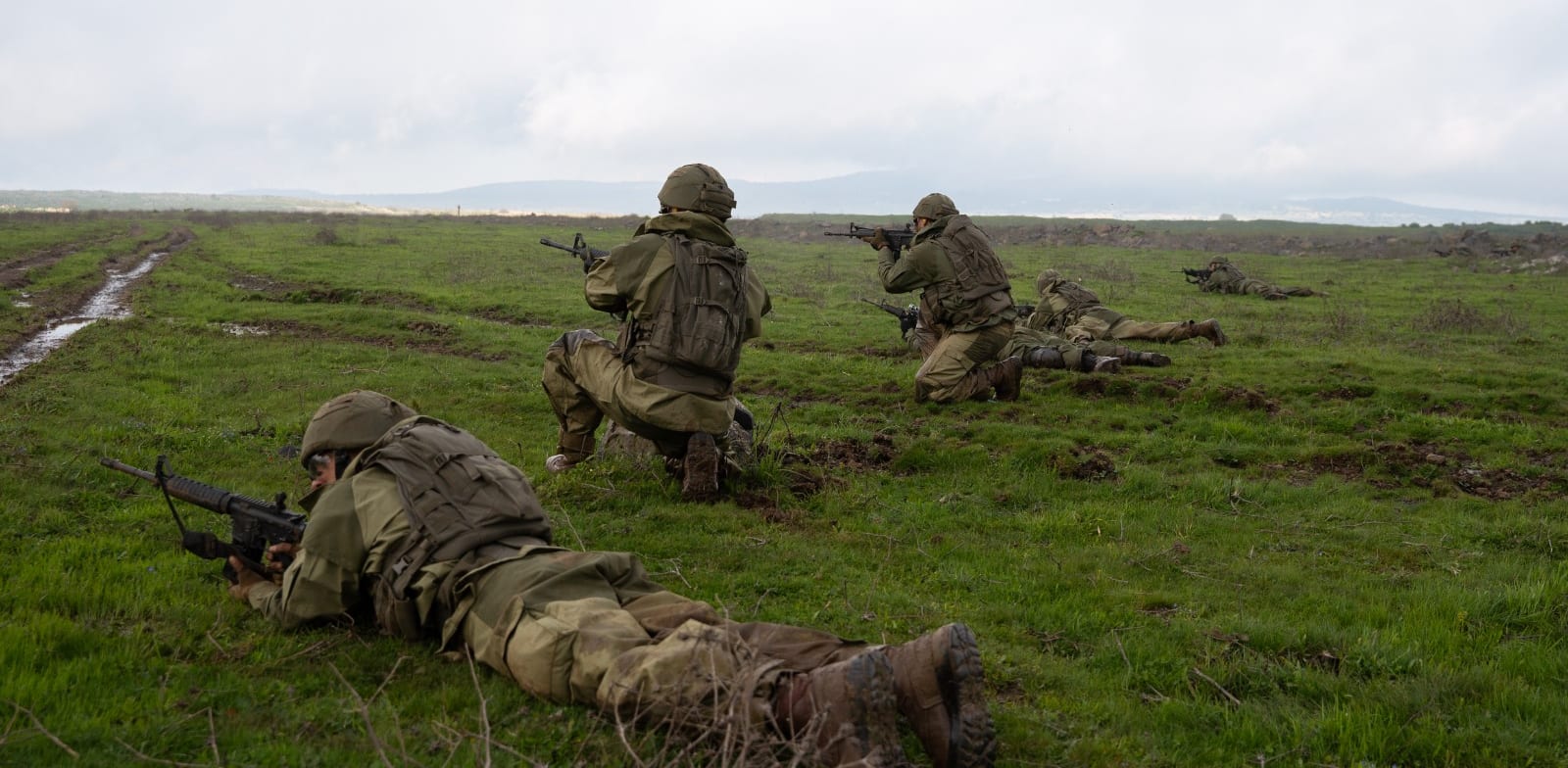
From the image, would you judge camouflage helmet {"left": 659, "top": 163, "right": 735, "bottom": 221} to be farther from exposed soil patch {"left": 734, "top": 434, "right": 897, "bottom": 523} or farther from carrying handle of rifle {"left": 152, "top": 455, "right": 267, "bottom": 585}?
carrying handle of rifle {"left": 152, "top": 455, "right": 267, "bottom": 585}

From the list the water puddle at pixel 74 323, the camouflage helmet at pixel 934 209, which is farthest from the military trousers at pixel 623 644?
the water puddle at pixel 74 323

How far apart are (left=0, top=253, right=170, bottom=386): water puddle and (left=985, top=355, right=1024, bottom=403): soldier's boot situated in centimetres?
1157

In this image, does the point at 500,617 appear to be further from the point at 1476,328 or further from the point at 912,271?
the point at 1476,328

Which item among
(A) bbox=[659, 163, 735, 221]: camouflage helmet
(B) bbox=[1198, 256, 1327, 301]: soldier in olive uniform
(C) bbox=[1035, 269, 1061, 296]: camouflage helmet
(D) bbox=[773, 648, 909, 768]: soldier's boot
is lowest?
(D) bbox=[773, 648, 909, 768]: soldier's boot

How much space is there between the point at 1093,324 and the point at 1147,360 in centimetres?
210

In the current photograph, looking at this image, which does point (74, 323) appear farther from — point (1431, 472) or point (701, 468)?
point (1431, 472)

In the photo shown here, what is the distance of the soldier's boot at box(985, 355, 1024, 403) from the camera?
12.0m

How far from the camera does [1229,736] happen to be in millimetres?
4438

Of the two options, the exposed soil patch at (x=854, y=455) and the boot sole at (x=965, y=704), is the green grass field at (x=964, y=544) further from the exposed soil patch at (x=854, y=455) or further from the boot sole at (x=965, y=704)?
the boot sole at (x=965, y=704)

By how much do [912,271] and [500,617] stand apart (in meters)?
8.33

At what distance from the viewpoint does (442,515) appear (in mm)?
4824

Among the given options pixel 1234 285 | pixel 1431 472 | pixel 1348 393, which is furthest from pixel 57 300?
pixel 1234 285

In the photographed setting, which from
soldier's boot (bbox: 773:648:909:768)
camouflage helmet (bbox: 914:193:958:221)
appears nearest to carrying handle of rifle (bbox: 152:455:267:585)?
soldier's boot (bbox: 773:648:909:768)

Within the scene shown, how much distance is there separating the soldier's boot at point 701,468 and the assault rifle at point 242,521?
3.05 m
